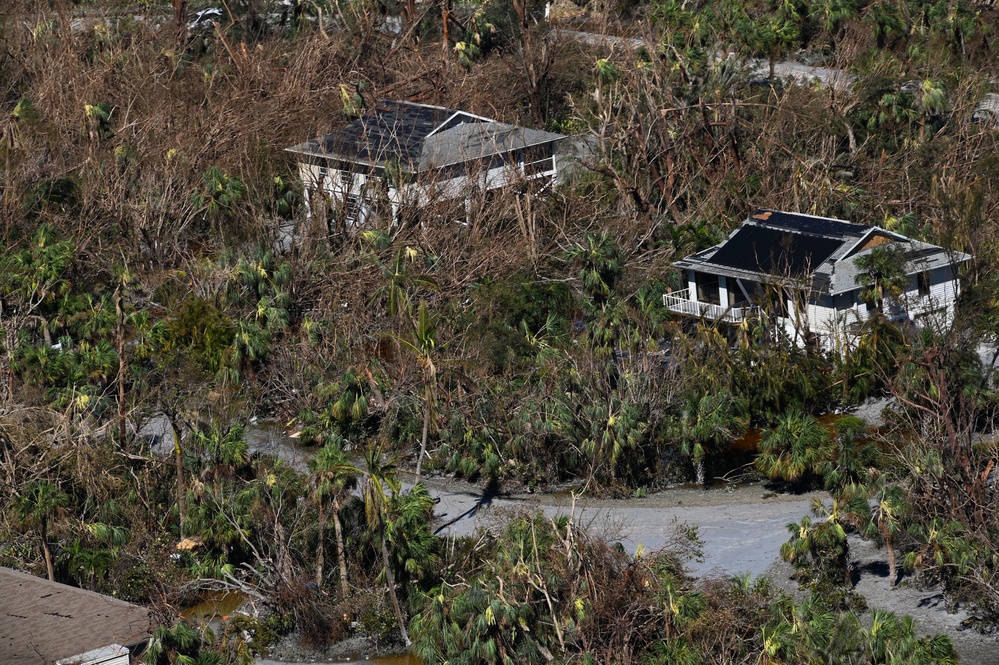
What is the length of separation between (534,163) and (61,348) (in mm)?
16579

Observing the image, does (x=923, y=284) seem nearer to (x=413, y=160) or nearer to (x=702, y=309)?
(x=702, y=309)

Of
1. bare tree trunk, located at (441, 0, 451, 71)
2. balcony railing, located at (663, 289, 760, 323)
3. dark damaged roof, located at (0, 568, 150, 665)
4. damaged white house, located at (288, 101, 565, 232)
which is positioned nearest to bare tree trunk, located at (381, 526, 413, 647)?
dark damaged roof, located at (0, 568, 150, 665)

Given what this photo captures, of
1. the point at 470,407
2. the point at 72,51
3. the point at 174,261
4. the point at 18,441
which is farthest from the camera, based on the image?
the point at 72,51

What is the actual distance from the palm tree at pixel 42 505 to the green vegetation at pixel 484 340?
0.41 ft

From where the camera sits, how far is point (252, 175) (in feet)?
145

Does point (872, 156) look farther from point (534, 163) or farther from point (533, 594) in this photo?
point (533, 594)

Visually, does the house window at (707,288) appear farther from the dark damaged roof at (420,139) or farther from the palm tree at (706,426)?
the dark damaged roof at (420,139)

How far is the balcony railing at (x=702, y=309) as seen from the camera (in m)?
36.8

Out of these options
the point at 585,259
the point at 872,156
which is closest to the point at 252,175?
the point at 585,259

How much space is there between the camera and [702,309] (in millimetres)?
37938

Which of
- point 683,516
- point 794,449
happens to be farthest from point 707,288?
point 683,516

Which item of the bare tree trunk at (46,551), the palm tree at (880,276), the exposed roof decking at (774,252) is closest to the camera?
the bare tree trunk at (46,551)

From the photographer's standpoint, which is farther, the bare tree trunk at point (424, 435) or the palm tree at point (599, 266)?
the palm tree at point (599, 266)

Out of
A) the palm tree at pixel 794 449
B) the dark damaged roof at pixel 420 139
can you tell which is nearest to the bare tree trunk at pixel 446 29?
the dark damaged roof at pixel 420 139
